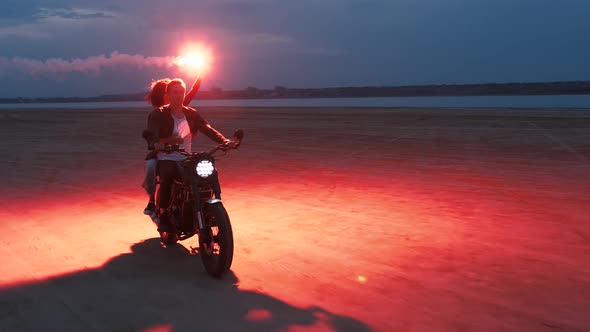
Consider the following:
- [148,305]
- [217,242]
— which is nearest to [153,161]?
[217,242]

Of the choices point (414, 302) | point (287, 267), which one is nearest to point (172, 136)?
point (287, 267)

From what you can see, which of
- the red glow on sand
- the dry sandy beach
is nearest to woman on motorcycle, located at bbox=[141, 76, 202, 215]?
the dry sandy beach

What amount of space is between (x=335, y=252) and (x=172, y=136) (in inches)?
86.0

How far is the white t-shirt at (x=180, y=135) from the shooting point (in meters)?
5.38

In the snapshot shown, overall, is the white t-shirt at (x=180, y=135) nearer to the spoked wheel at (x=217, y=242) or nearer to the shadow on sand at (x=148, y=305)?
the spoked wheel at (x=217, y=242)

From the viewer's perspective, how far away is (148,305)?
13.5 feet

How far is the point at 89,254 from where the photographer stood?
18.0 feet

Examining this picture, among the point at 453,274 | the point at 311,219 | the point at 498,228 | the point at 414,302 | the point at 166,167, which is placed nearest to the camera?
the point at 414,302

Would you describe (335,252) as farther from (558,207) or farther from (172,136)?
(558,207)

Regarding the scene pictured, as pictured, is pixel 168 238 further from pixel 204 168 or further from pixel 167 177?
pixel 204 168

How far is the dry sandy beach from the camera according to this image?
3896mm

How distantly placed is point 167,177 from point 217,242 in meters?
1.08

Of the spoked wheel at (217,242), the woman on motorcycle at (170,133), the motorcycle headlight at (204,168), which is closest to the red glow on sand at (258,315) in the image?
the spoked wheel at (217,242)

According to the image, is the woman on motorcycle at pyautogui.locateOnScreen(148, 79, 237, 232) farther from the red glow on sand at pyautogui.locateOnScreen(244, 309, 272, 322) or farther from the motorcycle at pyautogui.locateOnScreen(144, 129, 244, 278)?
the red glow on sand at pyautogui.locateOnScreen(244, 309, 272, 322)
